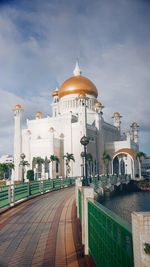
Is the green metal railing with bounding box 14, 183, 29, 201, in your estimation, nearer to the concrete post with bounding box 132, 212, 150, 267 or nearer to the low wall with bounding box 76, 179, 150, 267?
the low wall with bounding box 76, 179, 150, 267

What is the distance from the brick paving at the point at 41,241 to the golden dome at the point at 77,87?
50.9 m

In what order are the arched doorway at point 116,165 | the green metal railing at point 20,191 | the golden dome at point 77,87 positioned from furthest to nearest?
1. the arched doorway at point 116,165
2. the golden dome at point 77,87
3. the green metal railing at point 20,191

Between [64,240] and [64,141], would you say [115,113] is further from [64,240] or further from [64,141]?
[64,240]

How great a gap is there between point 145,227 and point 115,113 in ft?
222

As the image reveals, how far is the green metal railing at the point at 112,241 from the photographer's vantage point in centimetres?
287

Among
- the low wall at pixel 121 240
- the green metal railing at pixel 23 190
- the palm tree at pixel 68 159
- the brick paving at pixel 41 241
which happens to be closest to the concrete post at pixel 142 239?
the low wall at pixel 121 240

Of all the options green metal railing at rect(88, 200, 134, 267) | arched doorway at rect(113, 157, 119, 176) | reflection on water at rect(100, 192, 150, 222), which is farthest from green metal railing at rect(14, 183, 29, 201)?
arched doorway at rect(113, 157, 119, 176)

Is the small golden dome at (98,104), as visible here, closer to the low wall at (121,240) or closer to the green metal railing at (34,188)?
the green metal railing at (34,188)

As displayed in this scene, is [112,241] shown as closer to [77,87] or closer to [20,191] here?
[20,191]

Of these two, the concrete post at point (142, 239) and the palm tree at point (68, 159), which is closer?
the concrete post at point (142, 239)

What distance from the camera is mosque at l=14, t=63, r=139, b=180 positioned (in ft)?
165

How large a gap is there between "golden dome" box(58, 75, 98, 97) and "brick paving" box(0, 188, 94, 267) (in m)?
50.9

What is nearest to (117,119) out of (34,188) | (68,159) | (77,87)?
(77,87)

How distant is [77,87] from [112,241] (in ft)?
190
